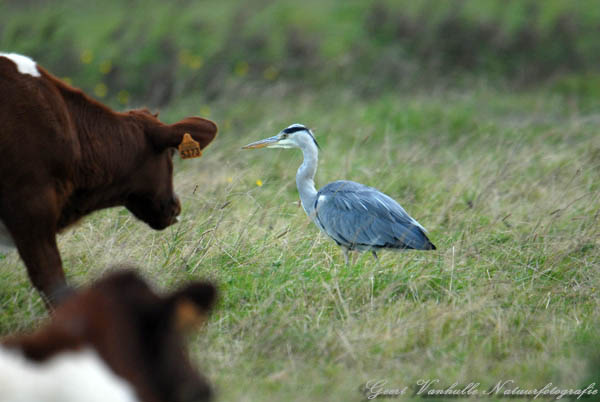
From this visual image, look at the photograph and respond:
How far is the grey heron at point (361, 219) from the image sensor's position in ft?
17.0

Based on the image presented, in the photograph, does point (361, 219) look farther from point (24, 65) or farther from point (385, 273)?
point (24, 65)

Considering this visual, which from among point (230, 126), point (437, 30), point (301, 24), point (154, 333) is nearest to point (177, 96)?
point (230, 126)

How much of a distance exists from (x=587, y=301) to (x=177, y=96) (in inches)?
316

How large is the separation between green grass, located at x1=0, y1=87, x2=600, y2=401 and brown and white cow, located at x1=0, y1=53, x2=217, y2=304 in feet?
1.76

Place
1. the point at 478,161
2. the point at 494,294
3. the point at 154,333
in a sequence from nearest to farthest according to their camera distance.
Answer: the point at 154,333 < the point at 494,294 < the point at 478,161

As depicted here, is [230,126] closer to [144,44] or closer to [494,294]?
[144,44]

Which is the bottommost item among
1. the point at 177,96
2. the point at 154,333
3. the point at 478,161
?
the point at 177,96

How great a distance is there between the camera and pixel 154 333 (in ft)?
8.54

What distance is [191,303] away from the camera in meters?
2.64

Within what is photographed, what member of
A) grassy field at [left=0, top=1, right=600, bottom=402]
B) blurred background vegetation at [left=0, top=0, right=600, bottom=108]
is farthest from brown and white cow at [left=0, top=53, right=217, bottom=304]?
blurred background vegetation at [left=0, top=0, right=600, bottom=108]

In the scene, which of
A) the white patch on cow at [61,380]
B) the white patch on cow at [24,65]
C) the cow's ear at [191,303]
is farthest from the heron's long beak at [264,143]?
the white patch on cow at [61,380]

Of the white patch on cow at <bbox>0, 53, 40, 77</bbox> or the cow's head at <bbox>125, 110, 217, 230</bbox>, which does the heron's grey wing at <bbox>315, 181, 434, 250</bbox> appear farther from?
the white patch on cow at <bbox>0, 53, 40, 77</bbox>

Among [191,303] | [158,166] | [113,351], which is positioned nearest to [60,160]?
[158,166]

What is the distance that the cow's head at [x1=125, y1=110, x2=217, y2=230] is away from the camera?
454 centimetres
